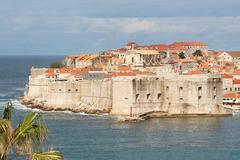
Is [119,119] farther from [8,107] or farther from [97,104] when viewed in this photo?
[8,107]

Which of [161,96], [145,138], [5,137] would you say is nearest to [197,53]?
[161,96]

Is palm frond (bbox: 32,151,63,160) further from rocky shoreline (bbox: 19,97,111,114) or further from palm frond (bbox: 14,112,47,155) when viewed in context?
rocky shoreline (bbox: 19,97,111,114)

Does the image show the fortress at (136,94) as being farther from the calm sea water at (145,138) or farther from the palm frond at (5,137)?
the palm frond at (5,137)

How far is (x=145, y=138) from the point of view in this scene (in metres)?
30.7

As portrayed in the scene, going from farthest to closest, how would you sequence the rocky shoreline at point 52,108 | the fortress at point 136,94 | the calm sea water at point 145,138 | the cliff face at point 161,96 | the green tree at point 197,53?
the green tree at point 197,53
the rocky shoreline at point 52,108
the fortress at point 136,94
the cliff face at point 161,96
the calm sea water at point 145,138

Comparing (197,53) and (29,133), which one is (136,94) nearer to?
(29,133)

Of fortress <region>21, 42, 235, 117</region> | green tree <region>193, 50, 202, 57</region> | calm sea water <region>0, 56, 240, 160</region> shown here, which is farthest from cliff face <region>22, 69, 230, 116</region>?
green tree <region>193, 50, 202, 57</region>

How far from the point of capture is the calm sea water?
2555 centimetres

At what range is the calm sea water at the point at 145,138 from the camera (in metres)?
25.5

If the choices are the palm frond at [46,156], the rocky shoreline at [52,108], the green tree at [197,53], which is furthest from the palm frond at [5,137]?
the green tree at [197,53]

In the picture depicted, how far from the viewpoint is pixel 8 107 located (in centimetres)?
618

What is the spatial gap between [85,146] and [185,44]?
59.9 metres

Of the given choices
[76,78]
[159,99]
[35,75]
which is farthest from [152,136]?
[35,75]

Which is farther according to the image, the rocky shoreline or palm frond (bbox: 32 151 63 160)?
the rocky shoreline
